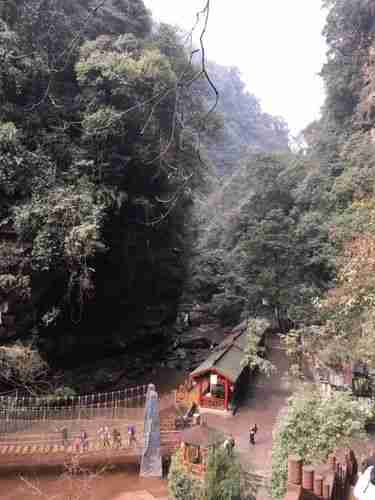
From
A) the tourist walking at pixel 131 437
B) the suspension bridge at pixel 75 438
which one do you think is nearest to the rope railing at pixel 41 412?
the suspension bridge at pixel 75 438

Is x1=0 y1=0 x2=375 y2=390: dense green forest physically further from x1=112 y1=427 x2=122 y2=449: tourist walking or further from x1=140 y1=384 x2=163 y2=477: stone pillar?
x1=140 y1=384 x2=163 y2=477: stone pillar

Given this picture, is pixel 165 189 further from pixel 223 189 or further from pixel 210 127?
pixel 223 189

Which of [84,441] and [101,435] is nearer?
[84,441]

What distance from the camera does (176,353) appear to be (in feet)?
66.9

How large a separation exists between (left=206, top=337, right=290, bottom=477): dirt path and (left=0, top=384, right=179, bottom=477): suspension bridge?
1963 mm

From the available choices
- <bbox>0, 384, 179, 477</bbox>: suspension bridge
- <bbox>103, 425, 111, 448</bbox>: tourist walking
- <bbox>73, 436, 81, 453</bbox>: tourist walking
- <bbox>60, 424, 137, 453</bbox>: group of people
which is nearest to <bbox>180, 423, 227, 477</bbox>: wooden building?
<bbox>0, 384, 179, 477</bbox>: suspension bridge

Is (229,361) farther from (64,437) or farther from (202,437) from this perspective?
(64,437)

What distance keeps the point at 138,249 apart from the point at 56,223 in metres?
4.48

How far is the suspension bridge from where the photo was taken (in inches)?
399

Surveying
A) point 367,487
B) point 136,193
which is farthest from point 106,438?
point 367,487

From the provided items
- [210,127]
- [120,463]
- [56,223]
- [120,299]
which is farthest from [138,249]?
[120,463]

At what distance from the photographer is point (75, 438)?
34.5 ft

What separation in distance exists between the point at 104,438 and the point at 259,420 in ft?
17.0

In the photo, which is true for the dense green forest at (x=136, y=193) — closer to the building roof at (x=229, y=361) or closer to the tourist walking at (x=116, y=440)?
the building roof at (x=229, y=361)
